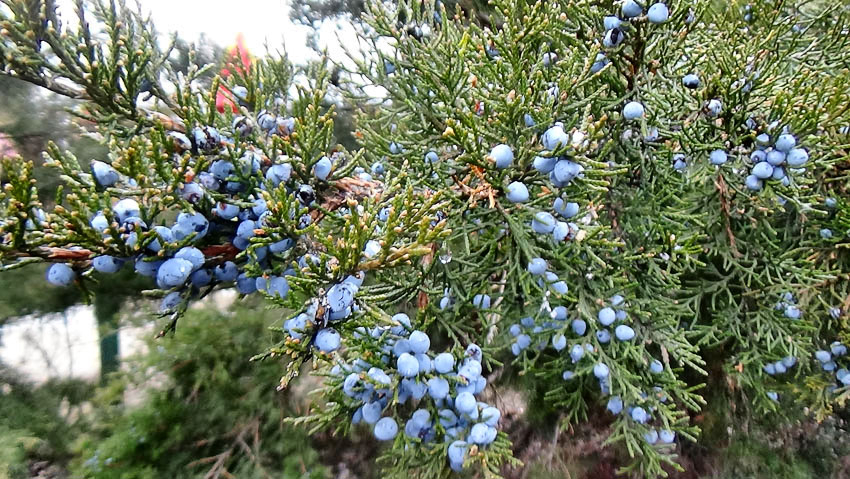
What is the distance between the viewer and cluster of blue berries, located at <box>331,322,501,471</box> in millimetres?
1070

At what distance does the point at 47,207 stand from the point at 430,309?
11.6 feet

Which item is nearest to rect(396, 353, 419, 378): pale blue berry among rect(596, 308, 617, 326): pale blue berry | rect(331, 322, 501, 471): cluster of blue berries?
rect(331, 322, 501, 471): cluster of blue berries

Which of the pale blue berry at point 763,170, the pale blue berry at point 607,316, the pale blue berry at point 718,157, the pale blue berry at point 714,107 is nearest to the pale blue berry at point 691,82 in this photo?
the pale blue berry at point 714,107

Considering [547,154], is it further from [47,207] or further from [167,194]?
[47,207]

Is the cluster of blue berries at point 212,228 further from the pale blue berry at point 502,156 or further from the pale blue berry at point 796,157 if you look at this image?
the pale blue berry at point 796,157

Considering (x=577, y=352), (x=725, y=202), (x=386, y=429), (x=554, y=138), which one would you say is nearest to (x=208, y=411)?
(x=386, y=429)

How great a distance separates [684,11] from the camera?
119 cm

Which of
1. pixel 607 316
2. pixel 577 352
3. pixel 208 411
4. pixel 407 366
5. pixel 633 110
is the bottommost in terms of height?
pixel 208 411

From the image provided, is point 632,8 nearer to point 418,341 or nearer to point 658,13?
point 658,13

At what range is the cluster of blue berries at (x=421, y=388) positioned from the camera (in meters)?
1.07

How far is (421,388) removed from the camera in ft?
3.59

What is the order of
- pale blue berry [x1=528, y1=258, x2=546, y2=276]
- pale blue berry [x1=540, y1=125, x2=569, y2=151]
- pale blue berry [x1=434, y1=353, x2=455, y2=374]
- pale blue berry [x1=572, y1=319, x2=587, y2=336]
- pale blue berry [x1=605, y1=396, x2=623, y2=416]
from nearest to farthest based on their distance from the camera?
pale blue berry [x1=540, y1=125, x2=569, y2=151] < pale blue berry [x1=434, y1=353, x2=455, y2=374] < pale blue berry [x1=528, y1=258, x2=546, y2=276] < pale blue berry [x1=572, y1=319, x2=587, y2=336] < pale blue berry [x1=605, y1=396, x2=623, y2=416]

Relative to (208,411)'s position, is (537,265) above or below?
above

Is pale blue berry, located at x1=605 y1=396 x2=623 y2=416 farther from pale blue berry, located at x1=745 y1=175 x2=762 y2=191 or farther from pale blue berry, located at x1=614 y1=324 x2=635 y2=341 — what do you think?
pale blue berry, located at x1=745 y1=175 x2=762 y2=191
